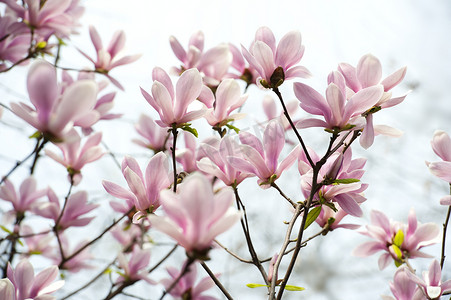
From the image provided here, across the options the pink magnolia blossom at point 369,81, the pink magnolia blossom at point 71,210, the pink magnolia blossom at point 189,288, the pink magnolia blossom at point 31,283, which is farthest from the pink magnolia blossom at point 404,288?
the pink magnolia blossom at point 71,210

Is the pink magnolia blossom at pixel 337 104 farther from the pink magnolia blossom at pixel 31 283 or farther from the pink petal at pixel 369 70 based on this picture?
the pink magnolia blossom at pixel 31 283

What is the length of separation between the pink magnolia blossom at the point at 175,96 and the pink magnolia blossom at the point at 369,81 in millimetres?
261

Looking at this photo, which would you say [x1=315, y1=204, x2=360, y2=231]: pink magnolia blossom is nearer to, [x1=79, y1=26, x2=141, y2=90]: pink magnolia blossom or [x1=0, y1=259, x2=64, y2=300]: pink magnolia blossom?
[x1=0, y1=259, x2=64, y2=300]: pink magnolia blossom

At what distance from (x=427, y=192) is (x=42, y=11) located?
2.07m

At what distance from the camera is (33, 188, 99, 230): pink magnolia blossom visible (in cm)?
110

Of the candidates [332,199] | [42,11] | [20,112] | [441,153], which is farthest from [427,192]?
[20,112]

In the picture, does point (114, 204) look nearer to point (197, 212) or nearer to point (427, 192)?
point (197, 212)

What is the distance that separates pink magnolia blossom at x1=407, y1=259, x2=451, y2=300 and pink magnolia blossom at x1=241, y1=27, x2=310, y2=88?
0.42 meters

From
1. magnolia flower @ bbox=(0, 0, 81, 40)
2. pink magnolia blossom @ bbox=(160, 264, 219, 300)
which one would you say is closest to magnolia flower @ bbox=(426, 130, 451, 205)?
pink magnolia blossom @ bbox=(160, 264, 219, 300)

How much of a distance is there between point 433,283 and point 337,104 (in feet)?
1.29

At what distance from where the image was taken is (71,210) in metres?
1.10

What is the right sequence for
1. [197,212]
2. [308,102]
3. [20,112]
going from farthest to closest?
[308,102] → [20,112] → [197,212]

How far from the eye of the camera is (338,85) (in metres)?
0.67

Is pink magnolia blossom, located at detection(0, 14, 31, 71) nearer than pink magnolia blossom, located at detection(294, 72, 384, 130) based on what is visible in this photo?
No
